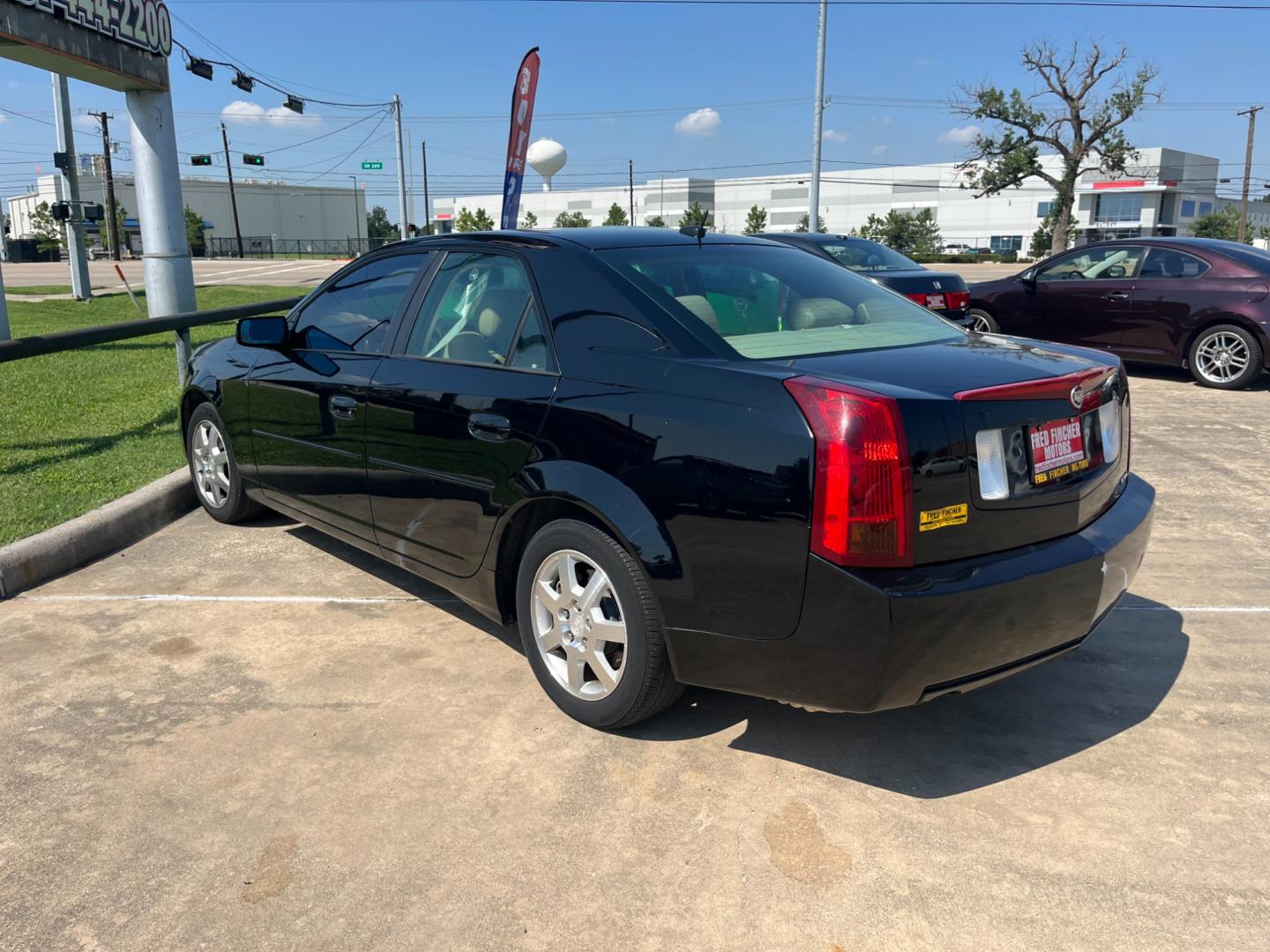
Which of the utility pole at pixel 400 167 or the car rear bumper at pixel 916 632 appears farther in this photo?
the utility pole at pixel 400 167

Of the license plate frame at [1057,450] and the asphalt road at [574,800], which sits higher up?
the license plate frame at [1057,450]

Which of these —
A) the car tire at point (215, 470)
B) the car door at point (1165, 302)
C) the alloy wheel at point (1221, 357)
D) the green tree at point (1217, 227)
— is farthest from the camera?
the green tree at point (1217, 227)

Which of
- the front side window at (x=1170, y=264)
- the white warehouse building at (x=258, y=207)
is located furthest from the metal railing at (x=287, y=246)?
the front side window at (x=1170, y=264)

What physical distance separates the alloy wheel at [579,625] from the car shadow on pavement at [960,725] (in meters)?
0.27

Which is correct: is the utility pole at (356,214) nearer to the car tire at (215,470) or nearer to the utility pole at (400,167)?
the utility pole at (400,167)

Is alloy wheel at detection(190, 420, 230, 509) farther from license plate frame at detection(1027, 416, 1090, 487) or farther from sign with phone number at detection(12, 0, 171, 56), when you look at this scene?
sign with phone number at detection(12, 0, 171, 56)

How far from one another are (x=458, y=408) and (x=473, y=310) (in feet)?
1.46

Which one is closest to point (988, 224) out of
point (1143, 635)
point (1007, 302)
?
point (1007, 302)

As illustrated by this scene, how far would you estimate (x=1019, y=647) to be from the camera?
9.46ft

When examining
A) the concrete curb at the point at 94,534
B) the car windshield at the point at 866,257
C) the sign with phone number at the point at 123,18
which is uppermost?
the sign with phone number at the point at 123,18

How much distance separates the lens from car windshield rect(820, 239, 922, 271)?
11.9 m

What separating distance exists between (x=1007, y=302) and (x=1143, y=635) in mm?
8627

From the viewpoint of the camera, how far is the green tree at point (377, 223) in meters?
124

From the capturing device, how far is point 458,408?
144 inches
